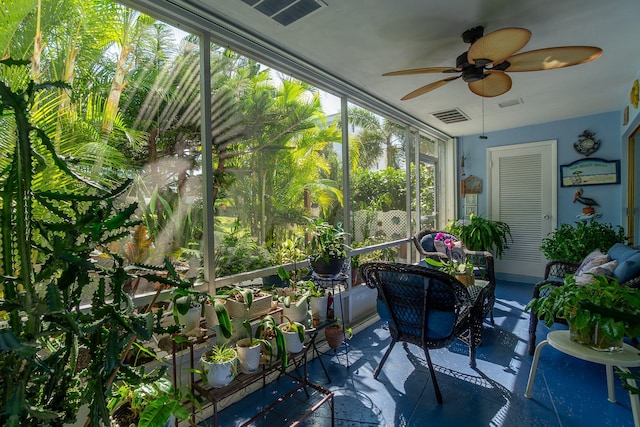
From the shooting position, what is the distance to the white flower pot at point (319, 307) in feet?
7.41

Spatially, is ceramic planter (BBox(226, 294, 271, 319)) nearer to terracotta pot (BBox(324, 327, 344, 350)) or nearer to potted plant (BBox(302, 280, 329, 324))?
potted plant (BBox(302, 280, 329, 324))

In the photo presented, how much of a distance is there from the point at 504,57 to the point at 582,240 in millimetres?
3174

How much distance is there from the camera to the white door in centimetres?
480

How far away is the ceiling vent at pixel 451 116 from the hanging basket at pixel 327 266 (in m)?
2.87

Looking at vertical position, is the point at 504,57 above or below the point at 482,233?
above

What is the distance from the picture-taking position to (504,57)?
1.93 metres

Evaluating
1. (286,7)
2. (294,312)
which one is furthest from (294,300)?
(286,7)

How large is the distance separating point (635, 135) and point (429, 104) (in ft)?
8.77

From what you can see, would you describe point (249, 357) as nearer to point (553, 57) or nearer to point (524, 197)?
point (553, 57)

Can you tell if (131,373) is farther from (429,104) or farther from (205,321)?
(429,104)

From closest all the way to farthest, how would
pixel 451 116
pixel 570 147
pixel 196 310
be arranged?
pixel 196 310
pixel 451 116
pixel 570 147

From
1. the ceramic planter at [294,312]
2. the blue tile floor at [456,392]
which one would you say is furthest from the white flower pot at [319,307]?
the blue tile floor at [456,392]

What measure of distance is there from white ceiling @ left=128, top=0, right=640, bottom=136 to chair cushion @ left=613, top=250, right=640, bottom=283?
161 centimetres

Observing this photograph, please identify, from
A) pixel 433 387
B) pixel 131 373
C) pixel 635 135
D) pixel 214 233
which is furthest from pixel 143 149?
pixel 635 135
